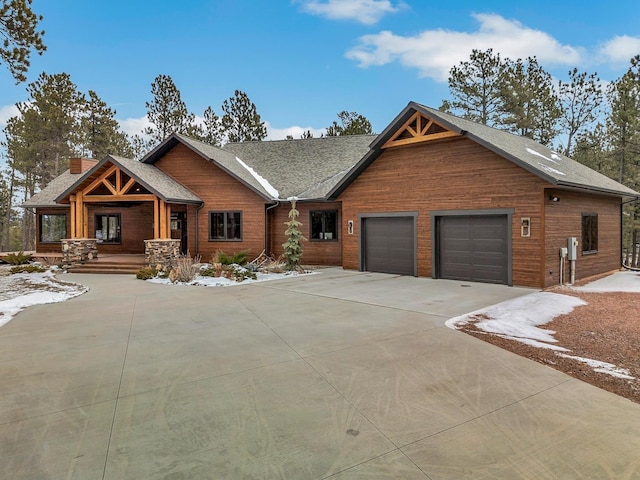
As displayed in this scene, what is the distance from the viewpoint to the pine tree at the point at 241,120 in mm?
31984

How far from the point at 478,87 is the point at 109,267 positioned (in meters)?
24.0

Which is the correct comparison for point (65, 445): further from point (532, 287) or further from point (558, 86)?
point (558, 86)

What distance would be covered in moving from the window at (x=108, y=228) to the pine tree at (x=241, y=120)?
1473cm

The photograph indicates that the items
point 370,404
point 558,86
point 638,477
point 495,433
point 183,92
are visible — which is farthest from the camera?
point 183,92

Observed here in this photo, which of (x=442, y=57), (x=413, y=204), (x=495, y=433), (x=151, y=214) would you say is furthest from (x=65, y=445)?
(x=442, y=57)

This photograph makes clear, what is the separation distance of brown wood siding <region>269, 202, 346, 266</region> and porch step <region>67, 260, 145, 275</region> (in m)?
5.51

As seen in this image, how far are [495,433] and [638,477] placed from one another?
91 centimetres

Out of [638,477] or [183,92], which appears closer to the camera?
[638,477]

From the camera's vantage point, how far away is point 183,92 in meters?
31.7

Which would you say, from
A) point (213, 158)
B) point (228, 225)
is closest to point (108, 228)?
point (228, 225)

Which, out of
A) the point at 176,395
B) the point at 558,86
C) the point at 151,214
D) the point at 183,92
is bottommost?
the point at 176,395

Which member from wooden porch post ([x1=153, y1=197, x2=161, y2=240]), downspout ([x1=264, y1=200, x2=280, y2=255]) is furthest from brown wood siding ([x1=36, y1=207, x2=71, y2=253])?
downspout ([x1=264, y1=200, x2=280, y2=255])

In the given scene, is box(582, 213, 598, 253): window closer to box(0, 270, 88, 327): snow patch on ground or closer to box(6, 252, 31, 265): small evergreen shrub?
box(0, 270, 88, 327): snow patch on ground

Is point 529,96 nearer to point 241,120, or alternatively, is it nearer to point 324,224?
point 324,224
